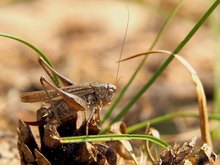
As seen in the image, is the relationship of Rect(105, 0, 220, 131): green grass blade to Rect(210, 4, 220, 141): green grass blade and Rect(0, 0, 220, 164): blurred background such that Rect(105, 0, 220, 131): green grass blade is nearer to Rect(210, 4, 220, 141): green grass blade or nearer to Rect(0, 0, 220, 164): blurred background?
Rect(210, 4, 220, 141): green grass blade

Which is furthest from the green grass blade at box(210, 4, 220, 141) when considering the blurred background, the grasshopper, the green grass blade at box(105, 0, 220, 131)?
the grasshopper

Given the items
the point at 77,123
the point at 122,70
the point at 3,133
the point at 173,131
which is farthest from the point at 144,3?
the point at 77,123

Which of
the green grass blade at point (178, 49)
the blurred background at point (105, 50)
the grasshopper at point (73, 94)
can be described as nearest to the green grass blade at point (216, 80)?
the blurred background at point (105, 50)

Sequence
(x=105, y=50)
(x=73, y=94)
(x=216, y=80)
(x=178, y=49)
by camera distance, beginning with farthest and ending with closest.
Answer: (x=105, y=50), (x=216, y=80), (x=178, y=49), (x=73, y=94)

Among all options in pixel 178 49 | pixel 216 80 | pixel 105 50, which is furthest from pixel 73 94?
pixel 105 50

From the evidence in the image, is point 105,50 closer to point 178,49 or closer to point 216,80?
point 216,80

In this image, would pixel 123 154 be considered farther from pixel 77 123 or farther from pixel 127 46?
pixel 127 46
